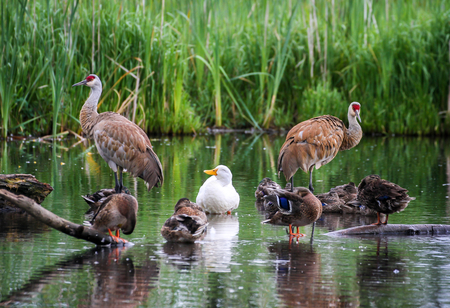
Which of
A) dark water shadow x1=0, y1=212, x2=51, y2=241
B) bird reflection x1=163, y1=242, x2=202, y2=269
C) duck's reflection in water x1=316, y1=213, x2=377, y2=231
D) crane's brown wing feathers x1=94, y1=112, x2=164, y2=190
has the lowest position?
duck's reflection in water x1=316, y1=213, x2=377, y2=231

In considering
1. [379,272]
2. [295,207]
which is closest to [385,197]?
[295,207]

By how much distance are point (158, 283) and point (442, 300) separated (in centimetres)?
229

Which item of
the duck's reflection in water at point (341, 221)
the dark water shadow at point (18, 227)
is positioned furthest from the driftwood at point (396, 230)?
the dark water shadow at point (18, 227)

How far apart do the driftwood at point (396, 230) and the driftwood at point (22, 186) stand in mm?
3898

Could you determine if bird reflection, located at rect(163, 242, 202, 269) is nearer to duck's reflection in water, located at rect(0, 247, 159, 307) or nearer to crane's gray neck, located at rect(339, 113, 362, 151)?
duck's reflection in water, located at rect(0, 247, 159, 307)

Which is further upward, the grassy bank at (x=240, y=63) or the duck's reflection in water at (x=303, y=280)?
the grassy bank at (x=240, y=63)

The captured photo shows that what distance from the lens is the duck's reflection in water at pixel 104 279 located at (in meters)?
5.36

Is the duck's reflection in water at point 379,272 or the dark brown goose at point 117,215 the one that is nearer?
the duck's reflection in water at point 379,272

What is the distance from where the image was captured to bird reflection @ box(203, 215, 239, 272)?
664 cm

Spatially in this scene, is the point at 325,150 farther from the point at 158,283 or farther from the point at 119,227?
the point at 158,283

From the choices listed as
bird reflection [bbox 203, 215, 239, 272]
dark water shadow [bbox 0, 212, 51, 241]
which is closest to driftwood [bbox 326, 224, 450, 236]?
bird reflection [bbox 203, 215, 239, 272]

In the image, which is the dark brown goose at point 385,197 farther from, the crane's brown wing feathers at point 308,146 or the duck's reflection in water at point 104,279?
the duck's reflection in water at point 104,279

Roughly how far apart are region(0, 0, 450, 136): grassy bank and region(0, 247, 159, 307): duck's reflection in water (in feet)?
37.8

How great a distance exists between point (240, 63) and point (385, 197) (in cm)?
1477
